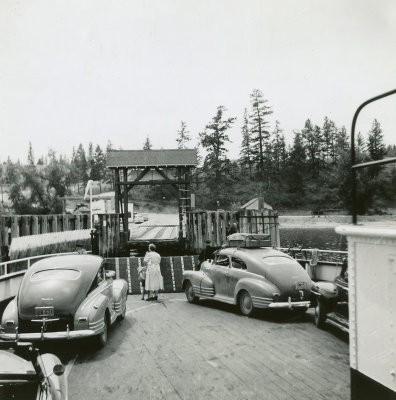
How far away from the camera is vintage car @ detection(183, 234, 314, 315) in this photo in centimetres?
1104

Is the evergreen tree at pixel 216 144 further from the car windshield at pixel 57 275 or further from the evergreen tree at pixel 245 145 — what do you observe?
the car windshield at pixel 57 275

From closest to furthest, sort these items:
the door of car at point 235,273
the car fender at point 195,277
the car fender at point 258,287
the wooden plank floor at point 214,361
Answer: the wooden plank floor at point 214,361 → the car fender at point 258,287 → the door of car at point 235,273 → the car fender at point 195,277

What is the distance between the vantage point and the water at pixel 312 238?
2311 inches

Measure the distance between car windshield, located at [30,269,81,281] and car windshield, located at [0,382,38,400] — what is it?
197 inches

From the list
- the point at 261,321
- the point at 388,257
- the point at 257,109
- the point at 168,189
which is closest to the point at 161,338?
the point at 261,321

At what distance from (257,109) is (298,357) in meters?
92.2

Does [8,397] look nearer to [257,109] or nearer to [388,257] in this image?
[388,257]

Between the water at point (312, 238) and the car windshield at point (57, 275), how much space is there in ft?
136

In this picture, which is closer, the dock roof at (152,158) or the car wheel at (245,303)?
the car wheel at (245,303)

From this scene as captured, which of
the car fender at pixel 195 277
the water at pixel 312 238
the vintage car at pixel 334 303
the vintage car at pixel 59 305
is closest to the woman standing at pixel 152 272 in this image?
the car fender at pixel 195 277

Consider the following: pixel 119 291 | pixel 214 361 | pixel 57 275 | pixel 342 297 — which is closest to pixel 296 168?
pixel 119 291

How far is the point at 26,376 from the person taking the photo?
4.37 meters

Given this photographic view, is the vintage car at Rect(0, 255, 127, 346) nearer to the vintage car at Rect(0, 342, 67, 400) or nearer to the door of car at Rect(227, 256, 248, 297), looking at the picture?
the vintage car at Rect(0, 342, 67, 400)

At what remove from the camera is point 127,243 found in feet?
77.2
